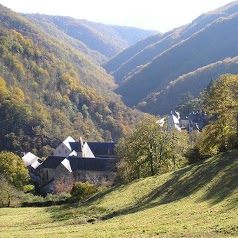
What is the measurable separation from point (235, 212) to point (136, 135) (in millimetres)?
25053

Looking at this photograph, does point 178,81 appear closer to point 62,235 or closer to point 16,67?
point 16,67

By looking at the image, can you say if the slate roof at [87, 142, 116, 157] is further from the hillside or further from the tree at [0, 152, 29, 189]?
the hillside

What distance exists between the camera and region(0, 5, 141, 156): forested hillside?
373ft

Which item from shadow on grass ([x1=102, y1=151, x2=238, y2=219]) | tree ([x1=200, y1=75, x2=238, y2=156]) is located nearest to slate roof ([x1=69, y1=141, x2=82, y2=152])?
tree ([x1=200, y1=75, x2=238, y2=156])

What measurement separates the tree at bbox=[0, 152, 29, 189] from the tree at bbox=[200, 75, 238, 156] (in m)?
33.0

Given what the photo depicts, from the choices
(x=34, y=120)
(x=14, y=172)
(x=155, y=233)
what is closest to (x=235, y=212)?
(x=155, y=233)

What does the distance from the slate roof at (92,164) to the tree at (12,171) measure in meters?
12.1

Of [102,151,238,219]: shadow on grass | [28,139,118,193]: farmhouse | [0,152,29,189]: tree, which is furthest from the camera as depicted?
[28,139,118,193]: farmhouse

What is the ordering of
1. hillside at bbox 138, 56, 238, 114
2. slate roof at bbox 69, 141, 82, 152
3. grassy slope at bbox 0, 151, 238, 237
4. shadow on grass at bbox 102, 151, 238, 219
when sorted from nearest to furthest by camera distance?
grassy slope at bbox 0, 151, 238, 237, shadow on grass at bbox 102, 151, 238, 219, slate roof at bbox 69, 141, 82, 152, hillside at bbox 138, 56, 238, 114

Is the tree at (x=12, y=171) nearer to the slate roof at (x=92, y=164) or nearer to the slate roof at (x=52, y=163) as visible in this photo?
the slate roof at (x=92, y=164)

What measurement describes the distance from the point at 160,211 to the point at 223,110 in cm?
1609

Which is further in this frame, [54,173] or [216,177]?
[54,173]

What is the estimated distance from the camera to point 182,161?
52.1m

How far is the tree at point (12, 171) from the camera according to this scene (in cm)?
6188
